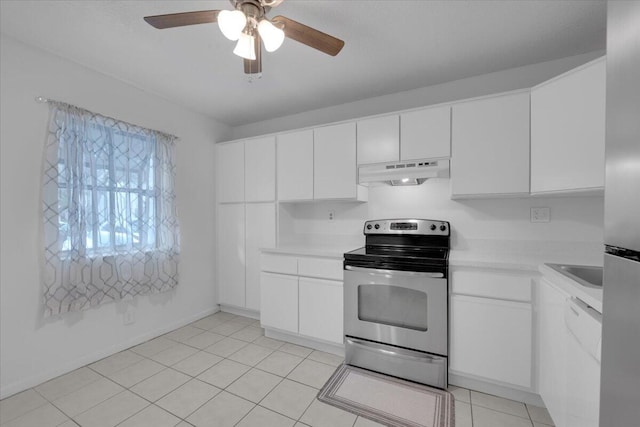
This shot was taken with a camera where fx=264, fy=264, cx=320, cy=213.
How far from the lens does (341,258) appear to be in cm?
232

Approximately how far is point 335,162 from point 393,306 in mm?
1415

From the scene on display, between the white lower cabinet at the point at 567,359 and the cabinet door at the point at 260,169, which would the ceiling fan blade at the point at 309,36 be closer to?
the cabinet door at the point at 260,169

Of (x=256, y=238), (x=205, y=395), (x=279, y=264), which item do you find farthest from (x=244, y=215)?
(x=205, y=395)

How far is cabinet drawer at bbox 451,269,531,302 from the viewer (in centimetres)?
173

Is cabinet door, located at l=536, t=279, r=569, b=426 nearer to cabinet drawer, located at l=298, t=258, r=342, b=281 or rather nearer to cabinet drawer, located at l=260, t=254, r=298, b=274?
cabinet drawer, located at l=298, t=258, r=342, b=281

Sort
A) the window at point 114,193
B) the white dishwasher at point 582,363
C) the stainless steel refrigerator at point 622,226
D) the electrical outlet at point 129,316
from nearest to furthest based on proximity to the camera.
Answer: the stainless steel refrigerator at point 622,226
the white dishwasher at point 582,363
the window at point 114,193
the electrical outlet at point 129,316

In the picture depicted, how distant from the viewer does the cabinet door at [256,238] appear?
2.99 metres

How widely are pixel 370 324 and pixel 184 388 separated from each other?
4.79ft

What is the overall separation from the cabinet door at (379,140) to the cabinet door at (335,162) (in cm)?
9

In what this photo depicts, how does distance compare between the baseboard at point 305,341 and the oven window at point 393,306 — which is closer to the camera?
the oven window at point 393,306

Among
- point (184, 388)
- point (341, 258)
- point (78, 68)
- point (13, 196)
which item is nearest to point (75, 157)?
point (13, 196)

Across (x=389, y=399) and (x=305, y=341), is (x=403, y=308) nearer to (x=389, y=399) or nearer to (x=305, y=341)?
(x=389, y=399)

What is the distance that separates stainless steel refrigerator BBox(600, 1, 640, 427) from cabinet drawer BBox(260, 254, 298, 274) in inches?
85.7

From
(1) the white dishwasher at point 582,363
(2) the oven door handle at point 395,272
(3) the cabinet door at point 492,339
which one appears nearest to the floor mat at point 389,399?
(3) the cabinet door at point 492,339
